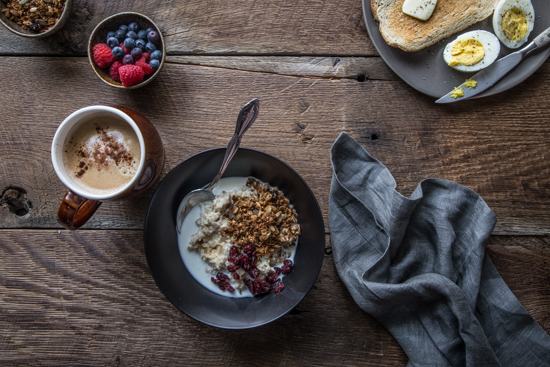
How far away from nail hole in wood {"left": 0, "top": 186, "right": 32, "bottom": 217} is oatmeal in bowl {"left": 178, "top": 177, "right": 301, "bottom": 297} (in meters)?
0.50

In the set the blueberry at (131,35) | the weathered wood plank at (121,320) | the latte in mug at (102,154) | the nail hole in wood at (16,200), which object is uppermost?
the blueberry at (131,35)

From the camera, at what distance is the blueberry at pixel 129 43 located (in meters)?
1.03

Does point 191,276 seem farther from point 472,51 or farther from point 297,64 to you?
point 472,51

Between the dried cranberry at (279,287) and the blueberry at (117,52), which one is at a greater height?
the blueberry at (117,52)

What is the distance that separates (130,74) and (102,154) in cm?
23

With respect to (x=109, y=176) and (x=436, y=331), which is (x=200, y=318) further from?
(x=436, y=331)

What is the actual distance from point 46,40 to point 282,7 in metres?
0.72

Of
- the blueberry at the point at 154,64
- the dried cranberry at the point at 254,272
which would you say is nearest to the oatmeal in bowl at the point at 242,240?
the dried cranberry at the point at 254,272

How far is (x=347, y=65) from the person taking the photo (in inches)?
45.3

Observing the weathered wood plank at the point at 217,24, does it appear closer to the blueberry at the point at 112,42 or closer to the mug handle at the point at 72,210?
the blueberry at the point at 112,42

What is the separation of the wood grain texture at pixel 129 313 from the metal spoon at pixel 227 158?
201 mm

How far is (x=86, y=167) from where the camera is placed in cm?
A: 96

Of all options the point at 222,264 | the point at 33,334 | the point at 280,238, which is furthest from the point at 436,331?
the point at 33,334

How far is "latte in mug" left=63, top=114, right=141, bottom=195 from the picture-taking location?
0.95 meters
